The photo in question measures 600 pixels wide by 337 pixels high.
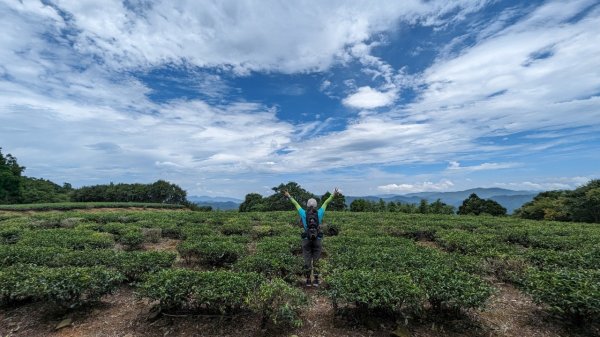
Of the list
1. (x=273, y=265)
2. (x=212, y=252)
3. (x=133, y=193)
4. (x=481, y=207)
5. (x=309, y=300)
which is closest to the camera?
(x=309, y=300)

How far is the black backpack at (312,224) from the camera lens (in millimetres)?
7918

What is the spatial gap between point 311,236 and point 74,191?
85.7 metres

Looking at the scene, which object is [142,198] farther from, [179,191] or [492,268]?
[492,268]

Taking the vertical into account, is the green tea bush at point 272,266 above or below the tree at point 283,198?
below

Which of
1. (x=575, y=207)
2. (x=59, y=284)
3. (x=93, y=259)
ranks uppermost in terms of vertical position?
(x=575, y=207)

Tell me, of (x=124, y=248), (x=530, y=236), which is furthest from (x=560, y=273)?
(x=124, y=248)

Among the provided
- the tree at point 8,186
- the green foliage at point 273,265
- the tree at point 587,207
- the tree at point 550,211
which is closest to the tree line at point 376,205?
Answer: the tree at point 550,211

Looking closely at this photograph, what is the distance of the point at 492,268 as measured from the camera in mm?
8633

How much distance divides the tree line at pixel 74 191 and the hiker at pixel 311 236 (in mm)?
57864

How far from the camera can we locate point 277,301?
5824 millimetres

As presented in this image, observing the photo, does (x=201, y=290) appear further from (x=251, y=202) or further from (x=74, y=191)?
(x=74, y=191)

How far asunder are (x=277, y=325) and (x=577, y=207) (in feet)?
136

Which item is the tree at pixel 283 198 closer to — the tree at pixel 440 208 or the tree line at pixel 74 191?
the tree line at pixel 74 191

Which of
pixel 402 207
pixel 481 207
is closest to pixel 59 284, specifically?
pixel 402 207
